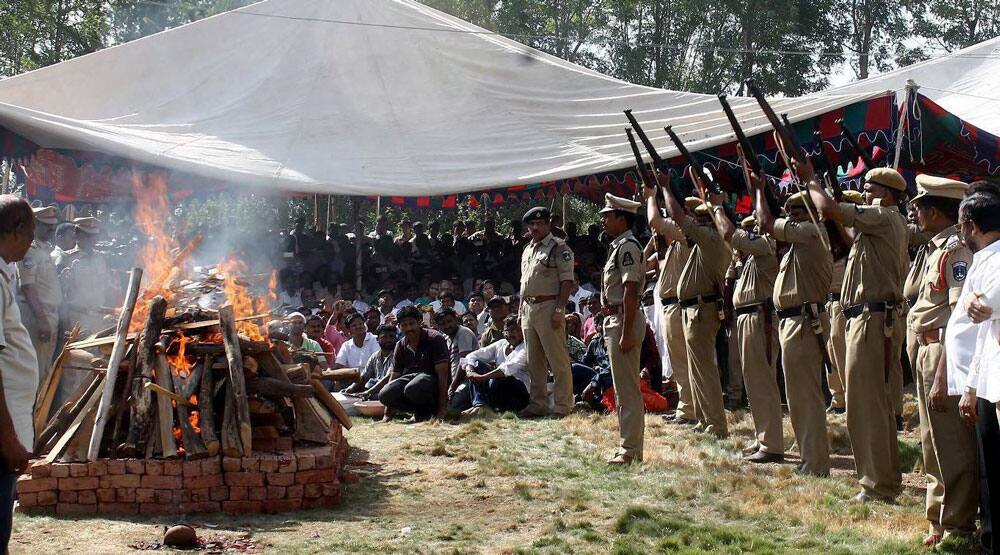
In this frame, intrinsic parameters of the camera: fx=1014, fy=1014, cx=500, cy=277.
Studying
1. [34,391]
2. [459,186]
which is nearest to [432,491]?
[34,391]

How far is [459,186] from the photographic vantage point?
13.6 meters

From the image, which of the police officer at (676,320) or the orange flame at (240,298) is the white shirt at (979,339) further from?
the orange flame at (240,298)

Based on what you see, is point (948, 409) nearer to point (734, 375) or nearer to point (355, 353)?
point (734, 375)

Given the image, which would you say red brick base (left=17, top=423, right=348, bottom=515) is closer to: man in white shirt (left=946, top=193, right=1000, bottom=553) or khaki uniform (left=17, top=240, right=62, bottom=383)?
khaki uniform (left=17, top=240, right=62, bottom=383)

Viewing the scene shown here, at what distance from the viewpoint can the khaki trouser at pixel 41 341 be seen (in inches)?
352

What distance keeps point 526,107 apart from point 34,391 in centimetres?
1175

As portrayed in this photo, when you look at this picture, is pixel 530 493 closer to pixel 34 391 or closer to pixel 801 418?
pixel 801 418

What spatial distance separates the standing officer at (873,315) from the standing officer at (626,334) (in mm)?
1755

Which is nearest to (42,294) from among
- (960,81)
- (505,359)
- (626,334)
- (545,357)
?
(505,359)

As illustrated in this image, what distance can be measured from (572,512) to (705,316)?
3174 mm

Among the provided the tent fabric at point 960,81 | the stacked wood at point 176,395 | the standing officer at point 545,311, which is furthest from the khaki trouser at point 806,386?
the tent fabric at point 960,81

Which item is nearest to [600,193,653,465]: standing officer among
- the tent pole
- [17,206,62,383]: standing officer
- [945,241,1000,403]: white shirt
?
[945,241,1000,403]: white shirt

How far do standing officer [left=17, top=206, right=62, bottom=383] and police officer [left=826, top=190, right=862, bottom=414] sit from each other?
6583mm

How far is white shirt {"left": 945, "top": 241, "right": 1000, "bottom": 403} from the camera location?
4215mm
